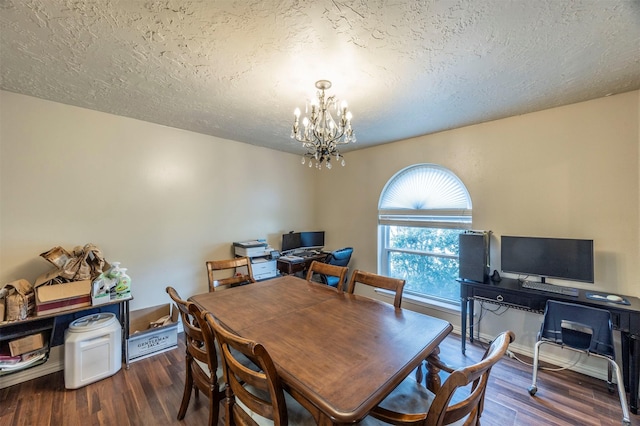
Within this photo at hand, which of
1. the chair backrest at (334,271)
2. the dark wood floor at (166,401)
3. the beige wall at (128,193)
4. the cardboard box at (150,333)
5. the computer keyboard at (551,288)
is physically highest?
the beige wall at (128,193)

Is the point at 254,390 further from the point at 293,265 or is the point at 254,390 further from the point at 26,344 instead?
the point at 293,265

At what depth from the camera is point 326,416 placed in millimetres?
925

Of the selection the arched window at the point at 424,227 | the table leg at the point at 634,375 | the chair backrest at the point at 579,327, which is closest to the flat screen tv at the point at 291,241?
the arched window at the point at 424,227

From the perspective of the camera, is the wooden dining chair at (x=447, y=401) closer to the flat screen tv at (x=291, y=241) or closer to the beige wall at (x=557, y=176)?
the beige wall at (x=557, y=176)

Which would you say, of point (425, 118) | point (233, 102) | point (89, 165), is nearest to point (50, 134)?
point (89, 165)

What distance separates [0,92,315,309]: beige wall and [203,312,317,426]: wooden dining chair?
6.97ft

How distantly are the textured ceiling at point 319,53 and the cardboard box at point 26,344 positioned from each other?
208cm

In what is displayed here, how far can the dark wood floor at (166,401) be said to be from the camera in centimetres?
178

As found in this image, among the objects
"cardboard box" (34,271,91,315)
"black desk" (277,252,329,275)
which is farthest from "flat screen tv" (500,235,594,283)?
"cardboard box" (34,271,91,315)

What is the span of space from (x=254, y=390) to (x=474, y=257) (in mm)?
2406

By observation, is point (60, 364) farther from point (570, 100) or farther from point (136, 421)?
point (570, 100)

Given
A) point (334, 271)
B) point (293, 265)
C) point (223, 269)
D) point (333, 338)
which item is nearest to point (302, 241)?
point (293, 265)

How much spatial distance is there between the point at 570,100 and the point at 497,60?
4.12 ft

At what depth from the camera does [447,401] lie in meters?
0.83
